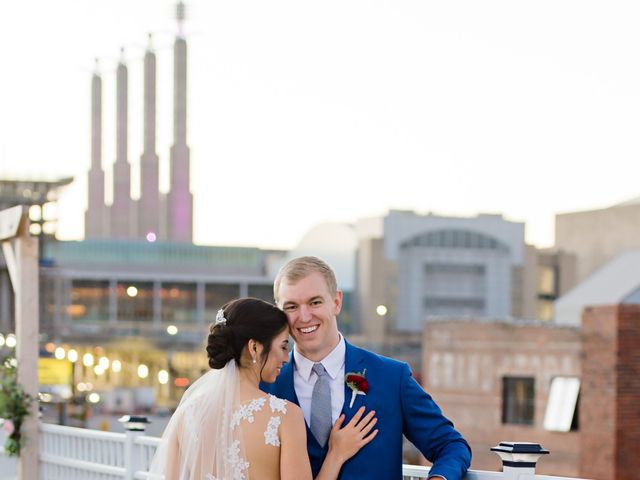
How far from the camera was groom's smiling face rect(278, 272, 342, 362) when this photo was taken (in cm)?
491

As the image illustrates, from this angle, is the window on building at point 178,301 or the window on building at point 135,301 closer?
the window on building at point 135,301

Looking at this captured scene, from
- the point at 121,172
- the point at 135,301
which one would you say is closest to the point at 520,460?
the point at 135,301

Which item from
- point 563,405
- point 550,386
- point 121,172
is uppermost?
point 121,172

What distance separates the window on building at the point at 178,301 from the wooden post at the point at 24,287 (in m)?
112

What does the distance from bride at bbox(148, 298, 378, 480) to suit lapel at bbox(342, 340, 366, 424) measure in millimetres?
47

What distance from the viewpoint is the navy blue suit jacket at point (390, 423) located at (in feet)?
16.4

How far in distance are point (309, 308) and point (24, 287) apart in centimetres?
867

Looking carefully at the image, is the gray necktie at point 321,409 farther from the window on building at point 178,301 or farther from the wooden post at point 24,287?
the window on building at point 178,301

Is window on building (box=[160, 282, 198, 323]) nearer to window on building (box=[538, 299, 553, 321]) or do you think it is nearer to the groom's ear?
window on building (box=[538, 299, 553, 321])

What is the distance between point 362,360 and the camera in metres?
5.11

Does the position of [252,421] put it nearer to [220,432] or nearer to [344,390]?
[220,432]

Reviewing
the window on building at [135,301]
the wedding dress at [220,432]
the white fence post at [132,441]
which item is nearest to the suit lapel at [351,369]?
the wedding dress at [220,432]

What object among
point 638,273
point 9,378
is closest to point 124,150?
point 638,273

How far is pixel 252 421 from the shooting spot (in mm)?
4746
